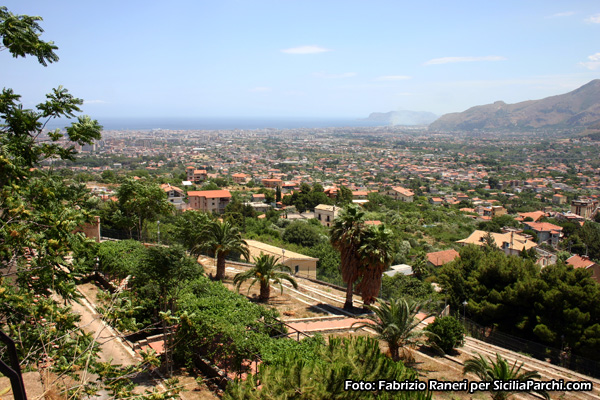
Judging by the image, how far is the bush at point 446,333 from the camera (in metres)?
10.1

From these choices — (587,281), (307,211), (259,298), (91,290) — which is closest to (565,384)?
(587,281)

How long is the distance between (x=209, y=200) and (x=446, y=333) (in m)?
46.1

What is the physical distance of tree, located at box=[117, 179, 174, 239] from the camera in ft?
61.9

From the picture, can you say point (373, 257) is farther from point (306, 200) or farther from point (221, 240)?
point (306, 200)

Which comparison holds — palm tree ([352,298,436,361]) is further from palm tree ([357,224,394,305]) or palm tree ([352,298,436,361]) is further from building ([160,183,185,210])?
building ([160,183,185,210])

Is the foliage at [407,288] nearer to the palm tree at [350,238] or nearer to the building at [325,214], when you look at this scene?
the palm tree at [350,238]

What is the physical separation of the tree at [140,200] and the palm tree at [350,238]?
9040 millimetres

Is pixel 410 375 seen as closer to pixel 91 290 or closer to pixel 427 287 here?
pixel 91 290

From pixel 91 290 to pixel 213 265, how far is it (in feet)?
16.5

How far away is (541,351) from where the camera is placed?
455 inches

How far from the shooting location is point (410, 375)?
6.31m

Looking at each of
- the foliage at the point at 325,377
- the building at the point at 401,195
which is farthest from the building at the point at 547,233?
the foliage at the point at 325,377

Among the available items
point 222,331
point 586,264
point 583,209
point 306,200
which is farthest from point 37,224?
point 583,209

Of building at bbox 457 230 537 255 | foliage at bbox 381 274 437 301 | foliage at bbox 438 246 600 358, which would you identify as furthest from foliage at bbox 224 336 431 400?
building at bbox 457 230 537 255
